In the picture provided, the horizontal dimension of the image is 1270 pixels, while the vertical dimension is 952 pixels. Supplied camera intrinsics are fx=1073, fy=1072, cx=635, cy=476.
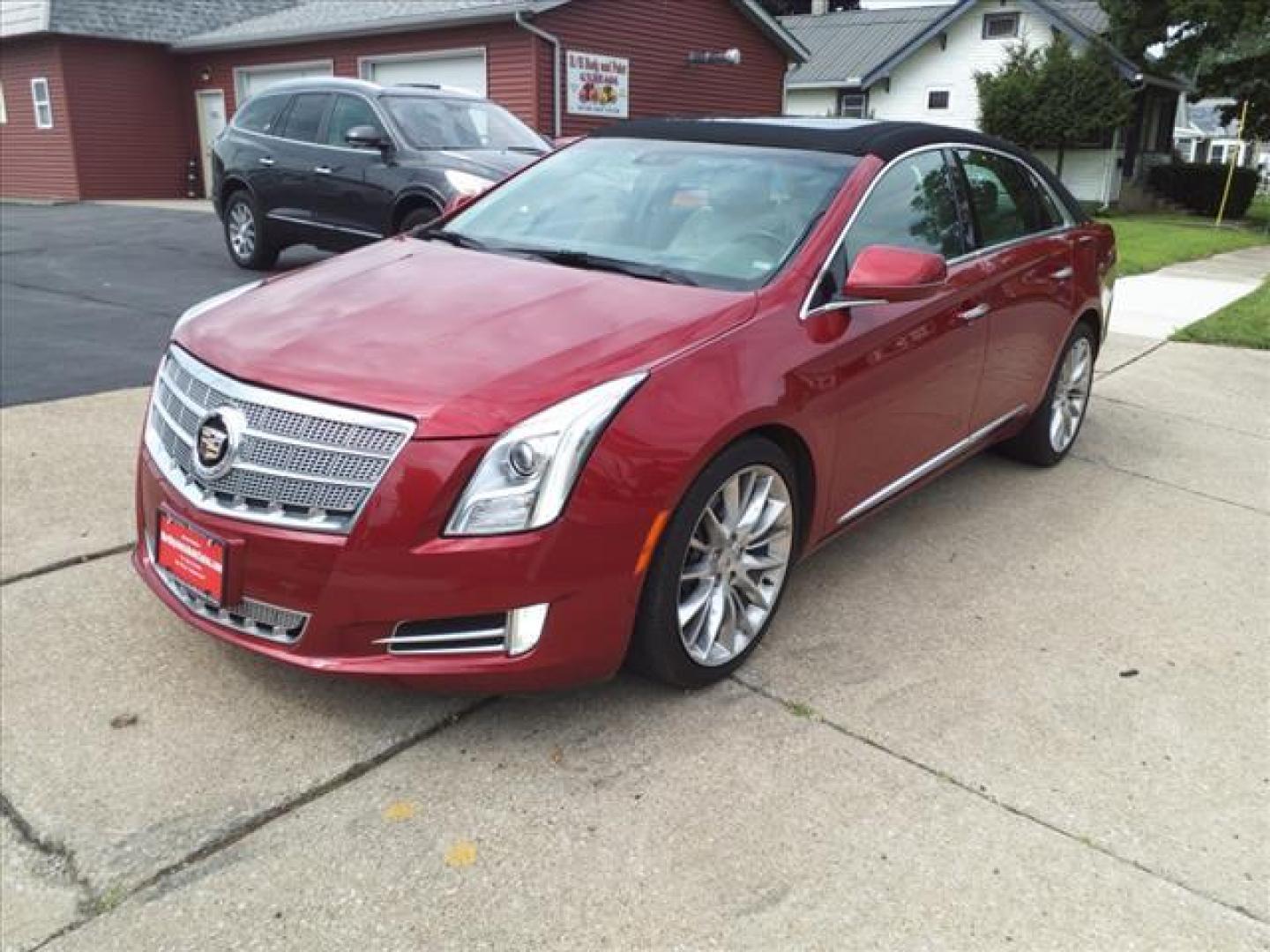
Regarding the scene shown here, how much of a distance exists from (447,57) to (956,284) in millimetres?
15643

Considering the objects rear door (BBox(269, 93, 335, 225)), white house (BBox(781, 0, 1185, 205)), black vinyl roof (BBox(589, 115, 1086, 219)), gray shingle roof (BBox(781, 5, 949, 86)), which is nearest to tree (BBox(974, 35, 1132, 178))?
white house (BBox(781, 0, 1185, 205))

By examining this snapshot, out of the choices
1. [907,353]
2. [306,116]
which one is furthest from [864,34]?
[907,353]

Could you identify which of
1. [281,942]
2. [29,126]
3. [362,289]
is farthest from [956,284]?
[29,126]

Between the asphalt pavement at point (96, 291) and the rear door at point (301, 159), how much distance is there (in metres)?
0.81

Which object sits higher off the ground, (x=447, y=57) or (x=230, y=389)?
(x=447, y=57)

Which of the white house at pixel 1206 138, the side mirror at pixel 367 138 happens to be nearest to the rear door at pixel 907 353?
the side mirror at pixel 367 138

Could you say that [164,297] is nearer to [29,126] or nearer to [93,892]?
[93,892]

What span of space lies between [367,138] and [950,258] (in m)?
6.14

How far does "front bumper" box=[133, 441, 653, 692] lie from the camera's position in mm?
2547

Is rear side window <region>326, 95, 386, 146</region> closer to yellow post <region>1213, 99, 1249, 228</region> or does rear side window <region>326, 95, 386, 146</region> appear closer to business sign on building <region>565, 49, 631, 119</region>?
business sign on building <region>565, 49, 631, 119</region>

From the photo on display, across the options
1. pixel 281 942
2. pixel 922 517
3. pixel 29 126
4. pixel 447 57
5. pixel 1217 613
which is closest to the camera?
pixel 281 942

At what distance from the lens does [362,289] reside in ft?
11.0

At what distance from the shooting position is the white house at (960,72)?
2825cm

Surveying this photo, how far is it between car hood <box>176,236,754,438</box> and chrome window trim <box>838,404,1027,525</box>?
37.1 inches
